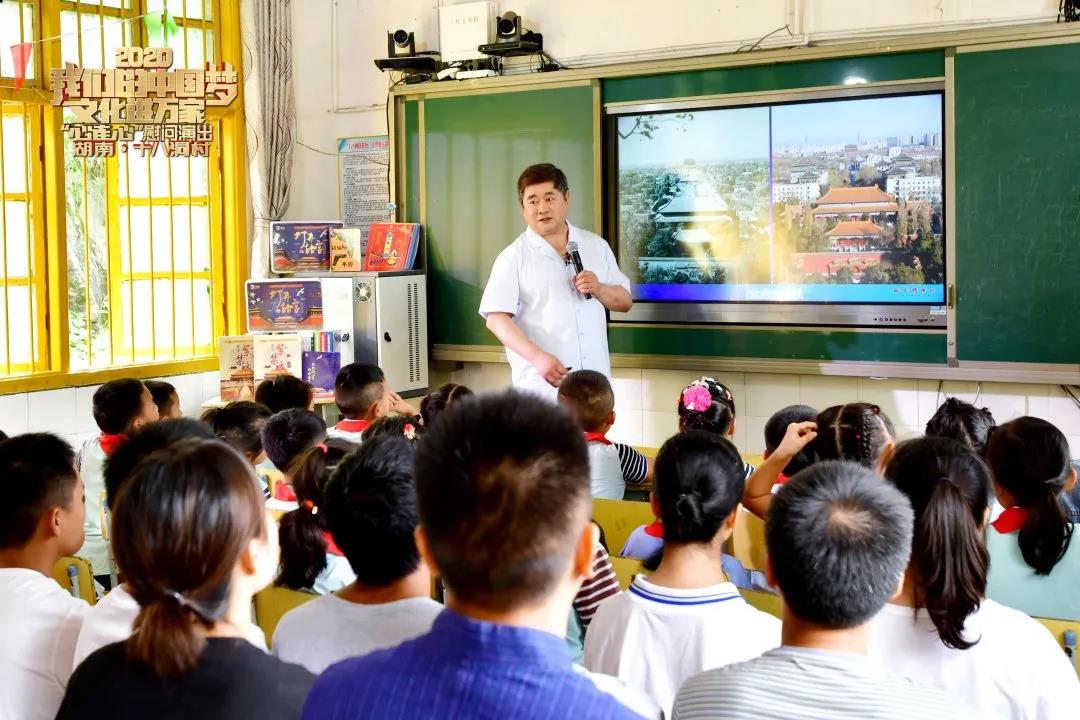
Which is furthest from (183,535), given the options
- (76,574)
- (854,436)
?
(854,436)

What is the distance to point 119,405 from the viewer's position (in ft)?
12.3

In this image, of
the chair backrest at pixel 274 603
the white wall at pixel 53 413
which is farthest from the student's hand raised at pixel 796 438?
the white wall at pixel 53 413

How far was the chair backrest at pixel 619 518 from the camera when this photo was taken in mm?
2895

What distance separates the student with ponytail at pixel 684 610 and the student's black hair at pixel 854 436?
105 cm

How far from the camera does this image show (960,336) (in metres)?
4.99

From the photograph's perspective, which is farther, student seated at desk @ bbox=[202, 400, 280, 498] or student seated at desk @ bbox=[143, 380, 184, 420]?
student seated at desk @ bbox=[143, 380, 184, 420]

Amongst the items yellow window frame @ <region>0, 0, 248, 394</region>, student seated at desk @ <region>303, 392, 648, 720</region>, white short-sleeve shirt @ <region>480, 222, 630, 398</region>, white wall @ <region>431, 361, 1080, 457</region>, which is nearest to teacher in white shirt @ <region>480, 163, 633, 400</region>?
white short-sleeve shirt @ <region>480, 222, 630, 398</region>

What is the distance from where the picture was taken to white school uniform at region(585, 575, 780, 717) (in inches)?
70.5

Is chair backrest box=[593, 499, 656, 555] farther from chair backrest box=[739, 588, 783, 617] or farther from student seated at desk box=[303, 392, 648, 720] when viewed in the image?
student seated at desk box=[303, 392, 648, 720]

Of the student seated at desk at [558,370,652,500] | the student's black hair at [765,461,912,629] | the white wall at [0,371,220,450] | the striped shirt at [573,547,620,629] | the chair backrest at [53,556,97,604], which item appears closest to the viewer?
the student's black hair at [765,461,912,629]

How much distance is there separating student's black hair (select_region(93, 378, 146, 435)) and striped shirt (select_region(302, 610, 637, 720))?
9.60 ft

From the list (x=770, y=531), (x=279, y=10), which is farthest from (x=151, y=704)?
(x=279, y=10)

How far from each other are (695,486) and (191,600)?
34.7 inches

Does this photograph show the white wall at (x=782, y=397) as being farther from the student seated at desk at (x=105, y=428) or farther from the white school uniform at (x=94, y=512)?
the white school uniform at (x=94, y=512)
